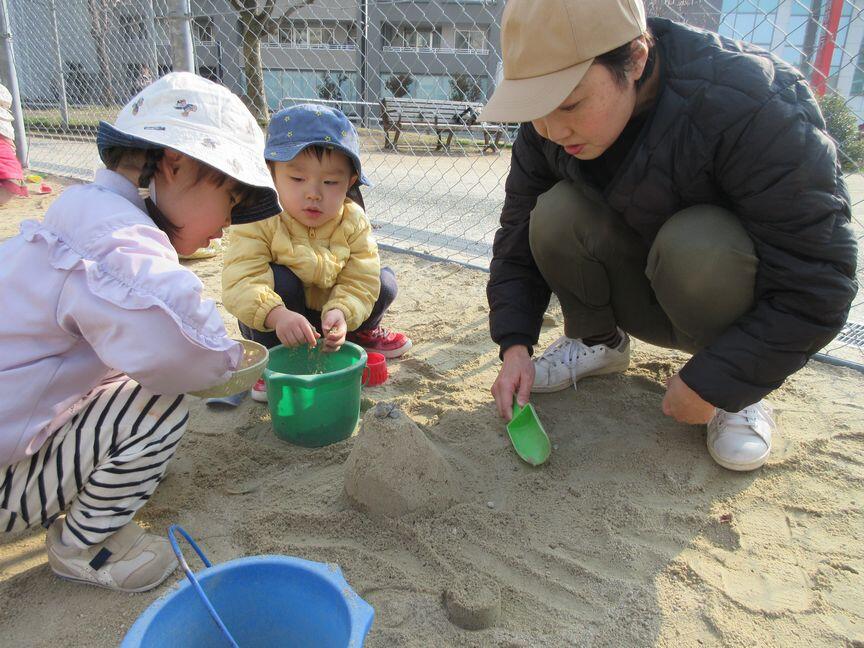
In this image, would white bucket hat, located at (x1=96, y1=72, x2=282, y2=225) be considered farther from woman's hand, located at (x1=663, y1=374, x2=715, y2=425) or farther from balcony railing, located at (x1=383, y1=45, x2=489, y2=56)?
balcony railing, located at (x1=383, y1=45, x2=489, y2=56)

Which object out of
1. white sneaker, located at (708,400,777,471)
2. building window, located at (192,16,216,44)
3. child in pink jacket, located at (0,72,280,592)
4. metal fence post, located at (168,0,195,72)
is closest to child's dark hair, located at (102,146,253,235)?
child in pink jacket, located at (0,72,280,592)

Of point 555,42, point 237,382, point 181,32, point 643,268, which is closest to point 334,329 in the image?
point 237,382

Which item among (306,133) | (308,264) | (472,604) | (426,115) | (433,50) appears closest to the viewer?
(472,604)

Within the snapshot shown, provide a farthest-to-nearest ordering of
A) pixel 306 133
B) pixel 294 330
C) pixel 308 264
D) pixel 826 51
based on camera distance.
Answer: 1. pixel 826 51
2. pixel 308 264
3. pixel 306 133
4. pixel 294 330

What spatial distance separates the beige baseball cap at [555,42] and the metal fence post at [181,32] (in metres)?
3.05

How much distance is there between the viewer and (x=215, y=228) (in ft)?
4.52

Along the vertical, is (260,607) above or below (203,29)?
below

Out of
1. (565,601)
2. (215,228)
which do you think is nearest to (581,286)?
(565,601)

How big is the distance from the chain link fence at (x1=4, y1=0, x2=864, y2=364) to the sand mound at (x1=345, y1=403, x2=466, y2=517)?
1.77 metres

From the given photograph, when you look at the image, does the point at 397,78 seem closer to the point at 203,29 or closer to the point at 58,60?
the point at 58,60

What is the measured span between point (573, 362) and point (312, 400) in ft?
2.82

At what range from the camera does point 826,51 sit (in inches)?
125

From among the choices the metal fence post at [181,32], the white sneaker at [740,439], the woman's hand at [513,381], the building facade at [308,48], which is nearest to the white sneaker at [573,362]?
the woman's hand at [513,381]

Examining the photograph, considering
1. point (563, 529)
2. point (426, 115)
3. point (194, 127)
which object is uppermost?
point (194, 127)
